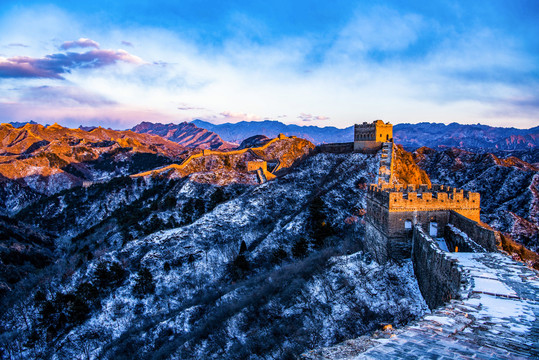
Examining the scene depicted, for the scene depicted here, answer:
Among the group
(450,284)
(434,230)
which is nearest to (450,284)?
(450,284)

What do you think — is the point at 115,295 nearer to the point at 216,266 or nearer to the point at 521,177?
the point at 216,266

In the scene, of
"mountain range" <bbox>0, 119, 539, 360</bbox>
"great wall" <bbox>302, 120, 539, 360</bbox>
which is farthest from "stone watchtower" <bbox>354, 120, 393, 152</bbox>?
"great wall" <bbox>302, 120, 539, 360</bbox>

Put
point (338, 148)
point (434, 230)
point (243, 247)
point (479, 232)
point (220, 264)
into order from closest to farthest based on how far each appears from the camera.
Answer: point (479, 232) → point (434, 230) → point (220, 264) → point (243, 247) → point (338, 148)

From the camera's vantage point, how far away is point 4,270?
59.3 meters

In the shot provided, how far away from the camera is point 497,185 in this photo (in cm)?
8812

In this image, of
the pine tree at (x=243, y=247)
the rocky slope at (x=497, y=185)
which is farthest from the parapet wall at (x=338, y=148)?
the pine tree at (x=243, y=247)

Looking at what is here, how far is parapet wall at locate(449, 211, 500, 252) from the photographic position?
1613 centimetres

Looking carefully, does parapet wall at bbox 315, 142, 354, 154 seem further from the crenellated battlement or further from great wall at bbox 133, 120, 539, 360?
the crenellated battlement

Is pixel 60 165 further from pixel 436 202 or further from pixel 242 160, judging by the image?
pixel 436 202

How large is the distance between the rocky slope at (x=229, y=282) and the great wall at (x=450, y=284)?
2.26 m

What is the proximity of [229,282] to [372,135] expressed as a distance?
40.1 m

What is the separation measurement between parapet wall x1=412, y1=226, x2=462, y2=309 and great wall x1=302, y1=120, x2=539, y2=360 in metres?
0.04

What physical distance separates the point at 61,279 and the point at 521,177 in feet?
338

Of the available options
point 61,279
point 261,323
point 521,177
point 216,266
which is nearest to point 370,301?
point 261,323
